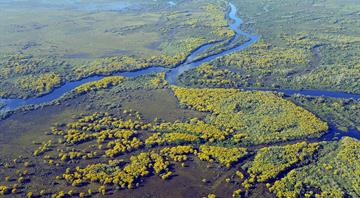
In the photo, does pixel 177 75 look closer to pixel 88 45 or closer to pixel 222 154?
pixel 222 154

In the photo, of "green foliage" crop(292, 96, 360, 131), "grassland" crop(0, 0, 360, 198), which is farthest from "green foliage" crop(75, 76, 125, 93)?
"green foliage" crop(292, 96, 360, 131)

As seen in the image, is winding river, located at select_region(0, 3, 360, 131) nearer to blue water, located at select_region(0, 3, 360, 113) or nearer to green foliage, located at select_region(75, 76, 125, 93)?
blue water, located at select_region(0, 3, 360, 113)

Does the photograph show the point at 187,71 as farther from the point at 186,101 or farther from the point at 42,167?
the point at 42,167

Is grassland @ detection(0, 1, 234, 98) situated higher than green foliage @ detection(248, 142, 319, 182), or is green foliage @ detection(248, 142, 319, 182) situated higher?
grassland @ detection(0, 1, 234, 98)

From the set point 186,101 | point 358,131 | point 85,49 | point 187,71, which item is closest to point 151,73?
point 187,71

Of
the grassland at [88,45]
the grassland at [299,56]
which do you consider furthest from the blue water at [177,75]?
the grassland at [299,56]

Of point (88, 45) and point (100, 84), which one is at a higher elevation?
point (88, 45)

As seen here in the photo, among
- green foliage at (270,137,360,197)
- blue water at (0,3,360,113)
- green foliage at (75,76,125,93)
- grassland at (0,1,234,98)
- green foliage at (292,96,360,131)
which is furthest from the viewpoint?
grassland at (0,1,234,98)

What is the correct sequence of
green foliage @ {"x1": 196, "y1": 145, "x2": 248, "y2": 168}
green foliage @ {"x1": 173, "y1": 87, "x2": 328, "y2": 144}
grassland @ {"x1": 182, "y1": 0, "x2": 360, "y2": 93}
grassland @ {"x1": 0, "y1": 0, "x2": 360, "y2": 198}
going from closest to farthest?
grassland @ {"x1": 0, "y1": 0, "x2": 360, "y2": 198}, green foliage @ {"x1": 196, "y1": 145, "x2": 248, "y2": 168}, green foliage @ {"x1": 173, "y1": 87, "x2": 328, "y2": 144}, grassland @ {"x1": 182, "y1": 0, "x2": 360, "y2": 93}

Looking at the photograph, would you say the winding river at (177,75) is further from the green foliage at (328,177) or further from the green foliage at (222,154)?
the green foliage at (222,154)

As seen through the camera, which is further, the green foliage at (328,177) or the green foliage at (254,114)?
the green foliage at (254,114)

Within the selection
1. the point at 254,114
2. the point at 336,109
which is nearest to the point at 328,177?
the point at 254,114
